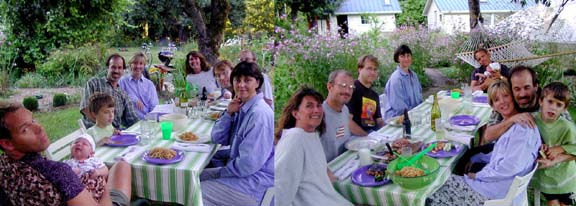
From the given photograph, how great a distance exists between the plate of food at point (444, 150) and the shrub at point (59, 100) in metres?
5.47

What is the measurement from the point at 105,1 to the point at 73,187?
676 centimetres

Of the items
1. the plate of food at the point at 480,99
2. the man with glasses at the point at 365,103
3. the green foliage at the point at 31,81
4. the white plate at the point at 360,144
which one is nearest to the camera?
the white plate at the point at 360,144

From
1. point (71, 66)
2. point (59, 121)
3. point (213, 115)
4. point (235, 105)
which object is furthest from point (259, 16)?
point (235, 105)

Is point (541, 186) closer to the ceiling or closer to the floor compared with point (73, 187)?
closer to the floor

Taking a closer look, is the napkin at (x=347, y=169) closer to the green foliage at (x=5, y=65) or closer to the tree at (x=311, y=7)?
the green foliage at (x=5, y=65)

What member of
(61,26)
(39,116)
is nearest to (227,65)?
(39,116)

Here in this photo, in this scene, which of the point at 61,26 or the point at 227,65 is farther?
the point at 61,26

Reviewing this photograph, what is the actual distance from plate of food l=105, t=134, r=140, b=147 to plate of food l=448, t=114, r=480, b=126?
1.96 metres

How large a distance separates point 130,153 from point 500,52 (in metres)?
4.82

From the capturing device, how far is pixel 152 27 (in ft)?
41.2

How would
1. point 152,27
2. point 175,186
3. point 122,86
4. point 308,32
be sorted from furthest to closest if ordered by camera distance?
point 152,27 < point 308,32 < point 122,86 < point 175,186

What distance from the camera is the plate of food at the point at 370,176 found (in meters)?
2.04

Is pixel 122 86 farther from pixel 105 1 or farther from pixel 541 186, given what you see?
pixel 105 1

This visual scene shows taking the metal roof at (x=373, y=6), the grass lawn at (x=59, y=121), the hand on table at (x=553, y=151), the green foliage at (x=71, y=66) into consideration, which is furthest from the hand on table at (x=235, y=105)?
the metal roof at (x=373, y=6)
